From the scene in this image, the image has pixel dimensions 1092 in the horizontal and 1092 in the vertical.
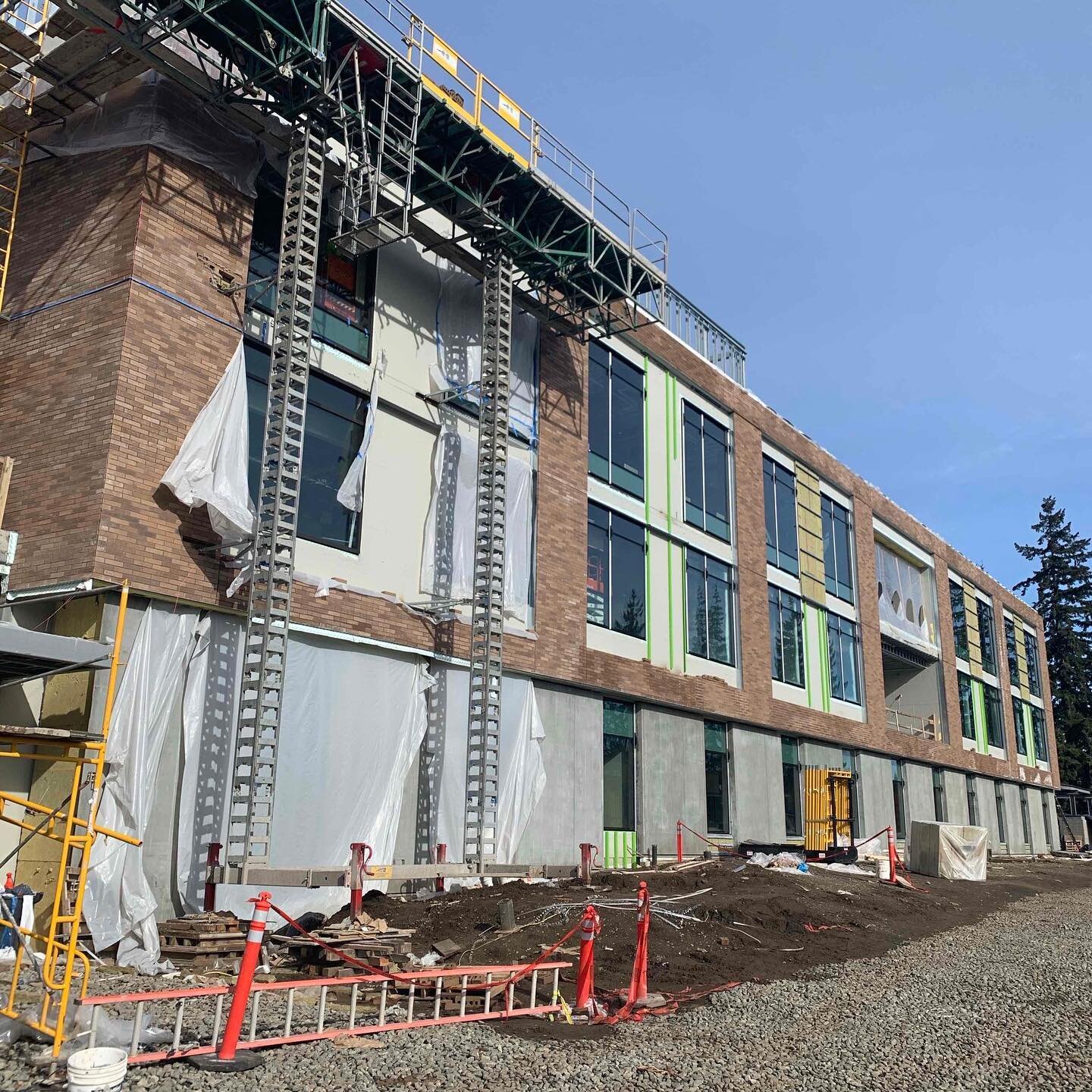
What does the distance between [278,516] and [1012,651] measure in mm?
48623

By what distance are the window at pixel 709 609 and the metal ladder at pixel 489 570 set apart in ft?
27.4

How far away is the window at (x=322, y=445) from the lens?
1612cm

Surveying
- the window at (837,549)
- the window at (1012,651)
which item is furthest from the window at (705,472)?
the window at (1012,651)

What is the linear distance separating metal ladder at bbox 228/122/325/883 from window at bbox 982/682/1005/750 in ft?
136

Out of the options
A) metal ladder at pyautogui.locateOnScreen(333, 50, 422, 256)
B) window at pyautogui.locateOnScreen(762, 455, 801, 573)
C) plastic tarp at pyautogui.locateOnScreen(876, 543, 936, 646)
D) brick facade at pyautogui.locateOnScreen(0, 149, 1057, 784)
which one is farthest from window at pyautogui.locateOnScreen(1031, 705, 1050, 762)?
metal ladder at pyautogui.locateOnScreen(333, 50, 422, 256)

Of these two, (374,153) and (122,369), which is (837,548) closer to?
(374,153)

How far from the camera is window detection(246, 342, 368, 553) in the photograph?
16125mm

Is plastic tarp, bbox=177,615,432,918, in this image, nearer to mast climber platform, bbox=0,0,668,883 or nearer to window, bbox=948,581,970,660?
mast climber platform, bbox=0,0,668,883

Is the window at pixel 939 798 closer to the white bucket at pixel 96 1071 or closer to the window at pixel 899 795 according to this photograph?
the window at pixel 899 795

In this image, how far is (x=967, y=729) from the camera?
45344 millimetres

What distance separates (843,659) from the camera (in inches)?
1375

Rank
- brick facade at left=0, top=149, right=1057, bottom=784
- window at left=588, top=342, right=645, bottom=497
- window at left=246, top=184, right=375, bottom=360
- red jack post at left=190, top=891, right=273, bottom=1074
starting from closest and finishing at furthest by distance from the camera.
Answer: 1. red jack post at left=190, top=891, right=273, bottom=1074
2. brick facade at left=0, top=149, right=1057, bottom=784
3. window at left=246, top=184, right=375, bottom=360
4. window at left=588, top=342, right=645, bottom=497

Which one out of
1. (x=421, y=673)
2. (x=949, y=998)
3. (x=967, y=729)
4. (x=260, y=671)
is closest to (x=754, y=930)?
(x=949, y=998)

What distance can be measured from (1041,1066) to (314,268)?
44.2 feet
